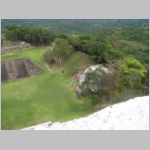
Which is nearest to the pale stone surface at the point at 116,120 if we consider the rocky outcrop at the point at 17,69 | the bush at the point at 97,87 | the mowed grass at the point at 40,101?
the mowed grass at the point at 40,101

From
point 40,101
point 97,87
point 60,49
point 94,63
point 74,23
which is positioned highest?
point 74,23

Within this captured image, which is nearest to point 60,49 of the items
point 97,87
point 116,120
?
point 97,87

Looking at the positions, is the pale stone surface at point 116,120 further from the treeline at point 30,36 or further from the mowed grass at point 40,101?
the treeline at point 30,36

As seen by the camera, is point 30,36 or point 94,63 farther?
point 30,36

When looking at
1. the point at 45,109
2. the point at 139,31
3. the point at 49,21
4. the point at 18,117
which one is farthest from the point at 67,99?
the point at 49,21

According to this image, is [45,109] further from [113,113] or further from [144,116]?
[144,116]

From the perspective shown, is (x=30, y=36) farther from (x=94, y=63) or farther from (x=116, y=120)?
(x=116, y=120)

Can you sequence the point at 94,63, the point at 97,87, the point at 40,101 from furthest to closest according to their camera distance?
1. the point at 94,63
2. the point at 40,101
3. the point at 97,87
